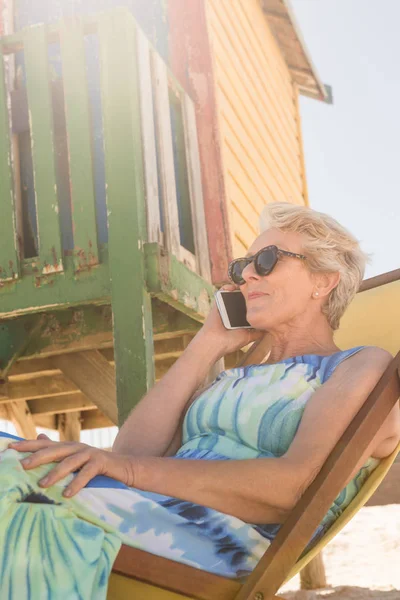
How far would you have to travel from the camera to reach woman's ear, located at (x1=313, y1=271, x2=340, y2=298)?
266 centimetres

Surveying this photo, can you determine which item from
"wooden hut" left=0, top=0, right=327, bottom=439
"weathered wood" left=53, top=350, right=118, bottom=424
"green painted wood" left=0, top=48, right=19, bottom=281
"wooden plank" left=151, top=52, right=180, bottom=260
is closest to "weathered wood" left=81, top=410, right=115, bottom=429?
"wooden hut" left=0, top=0, right=327, bottom=439

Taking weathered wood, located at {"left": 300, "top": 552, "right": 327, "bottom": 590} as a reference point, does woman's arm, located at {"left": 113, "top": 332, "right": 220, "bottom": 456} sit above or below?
above

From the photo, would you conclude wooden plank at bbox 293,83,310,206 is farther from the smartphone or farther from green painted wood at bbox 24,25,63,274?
the smartphone

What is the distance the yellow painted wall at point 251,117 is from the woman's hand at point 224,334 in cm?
290

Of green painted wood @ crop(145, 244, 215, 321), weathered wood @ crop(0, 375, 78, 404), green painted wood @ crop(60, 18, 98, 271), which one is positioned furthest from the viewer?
weathered wood @ crop(0, 375, 78, 404)

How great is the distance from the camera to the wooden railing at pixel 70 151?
Result: 13.2 feet

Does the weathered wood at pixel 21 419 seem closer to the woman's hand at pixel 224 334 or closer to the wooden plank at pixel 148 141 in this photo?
the wooden plank at pixel 148 141

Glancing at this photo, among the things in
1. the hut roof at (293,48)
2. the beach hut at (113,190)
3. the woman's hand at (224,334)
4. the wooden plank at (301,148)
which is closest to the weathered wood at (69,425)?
the beach hut at (113,190)

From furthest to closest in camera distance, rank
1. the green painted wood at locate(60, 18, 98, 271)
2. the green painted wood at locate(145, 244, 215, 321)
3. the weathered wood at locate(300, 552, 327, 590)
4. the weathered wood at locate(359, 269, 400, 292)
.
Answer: the weathered wood at locate(300, 552, 327, 590) → the green painted wood at locate(60, 18, 98, 271) → the green painted wood at locate(145, 244, 215, 321) → the weathered wood at locate(359, 269, 400, 292)

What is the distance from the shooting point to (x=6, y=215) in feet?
13.5

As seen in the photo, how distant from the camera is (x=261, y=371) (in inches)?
97.4

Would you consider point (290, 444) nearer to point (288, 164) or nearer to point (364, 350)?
point (364, 350)

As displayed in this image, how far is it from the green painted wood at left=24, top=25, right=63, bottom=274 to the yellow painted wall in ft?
5.78

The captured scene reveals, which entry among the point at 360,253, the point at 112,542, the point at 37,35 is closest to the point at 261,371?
the point at 360,253
